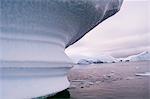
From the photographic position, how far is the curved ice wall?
3.12 ft

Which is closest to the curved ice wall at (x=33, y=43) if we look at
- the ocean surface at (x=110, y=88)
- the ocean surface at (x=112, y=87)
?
the ocean surface at (x=110, y=88)

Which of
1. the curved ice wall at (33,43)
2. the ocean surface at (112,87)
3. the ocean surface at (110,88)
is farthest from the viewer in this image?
the ocean surface at (112,87)

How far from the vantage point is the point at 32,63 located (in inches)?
39.3

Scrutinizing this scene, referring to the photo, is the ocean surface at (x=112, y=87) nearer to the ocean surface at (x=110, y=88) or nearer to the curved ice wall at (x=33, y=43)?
the ocean surface at (x=110, y=88)

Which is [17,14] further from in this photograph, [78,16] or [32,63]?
[78,16]

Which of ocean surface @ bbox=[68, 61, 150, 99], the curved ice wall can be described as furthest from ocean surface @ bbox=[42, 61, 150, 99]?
the curved ice wall

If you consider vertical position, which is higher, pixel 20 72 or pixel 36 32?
pixel 36 32

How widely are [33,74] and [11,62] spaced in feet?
0.42

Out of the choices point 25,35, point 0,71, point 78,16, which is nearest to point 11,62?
point 0,71

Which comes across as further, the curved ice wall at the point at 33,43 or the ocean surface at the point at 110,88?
the ocean surface at the point at 110,88

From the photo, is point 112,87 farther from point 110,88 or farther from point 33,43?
point 33,43

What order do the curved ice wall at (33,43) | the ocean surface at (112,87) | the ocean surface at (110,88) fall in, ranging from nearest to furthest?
the curved ice wall at (33,43) → the ocean surface at (110,88) → the ocean surface at (112,87)

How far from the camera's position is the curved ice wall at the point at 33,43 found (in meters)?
0.95

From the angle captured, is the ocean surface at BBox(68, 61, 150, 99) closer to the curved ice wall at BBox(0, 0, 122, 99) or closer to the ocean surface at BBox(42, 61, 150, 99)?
the ocean surface at BBox(42, 61, 150, 99)
